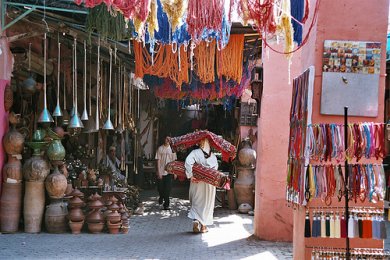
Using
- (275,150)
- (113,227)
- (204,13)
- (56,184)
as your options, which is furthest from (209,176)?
(204,13)

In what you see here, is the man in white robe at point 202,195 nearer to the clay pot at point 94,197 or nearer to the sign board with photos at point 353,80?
the clay pot at point 94,197

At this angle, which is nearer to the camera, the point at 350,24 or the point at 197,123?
the point at 350,24

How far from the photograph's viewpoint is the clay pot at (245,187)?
12672mm

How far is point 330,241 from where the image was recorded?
207 inches

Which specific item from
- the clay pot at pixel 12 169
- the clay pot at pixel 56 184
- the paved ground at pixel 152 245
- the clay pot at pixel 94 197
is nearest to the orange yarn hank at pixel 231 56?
the paved ground at pixel 152 245

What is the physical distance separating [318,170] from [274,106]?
13.4ft

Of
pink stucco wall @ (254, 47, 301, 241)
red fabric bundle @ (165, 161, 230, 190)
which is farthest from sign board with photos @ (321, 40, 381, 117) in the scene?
red fabric bundle @ (165, 161, 230, 190)

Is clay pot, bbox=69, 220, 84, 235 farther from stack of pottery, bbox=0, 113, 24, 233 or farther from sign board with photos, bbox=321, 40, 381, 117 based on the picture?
sign board with photos, bbox=321, 40, 381, 117

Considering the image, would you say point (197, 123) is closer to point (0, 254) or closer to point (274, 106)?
point (274, 106)

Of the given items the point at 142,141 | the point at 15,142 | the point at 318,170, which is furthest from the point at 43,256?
the point at 142,141

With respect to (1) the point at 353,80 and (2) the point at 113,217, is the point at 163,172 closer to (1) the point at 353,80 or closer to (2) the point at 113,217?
(2) the point at 113,217

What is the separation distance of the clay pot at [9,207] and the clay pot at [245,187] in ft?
17.9

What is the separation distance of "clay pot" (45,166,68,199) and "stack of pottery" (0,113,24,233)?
0.45m

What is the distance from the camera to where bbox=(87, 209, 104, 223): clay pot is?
927cm
